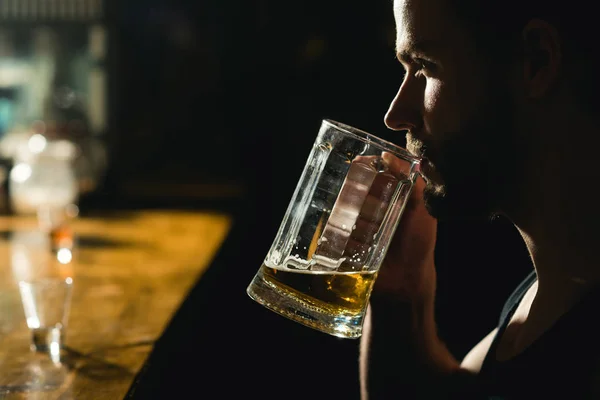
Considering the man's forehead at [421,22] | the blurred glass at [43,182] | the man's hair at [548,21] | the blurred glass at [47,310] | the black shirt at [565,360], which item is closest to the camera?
the black shirt at [565,360]

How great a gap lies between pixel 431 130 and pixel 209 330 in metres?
2.58

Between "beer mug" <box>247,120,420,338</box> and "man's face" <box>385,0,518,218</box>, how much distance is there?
0.06 metres

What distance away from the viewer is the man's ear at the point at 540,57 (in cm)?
105

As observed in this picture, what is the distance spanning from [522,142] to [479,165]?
0.07 metres

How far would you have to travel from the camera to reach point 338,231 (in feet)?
3.67

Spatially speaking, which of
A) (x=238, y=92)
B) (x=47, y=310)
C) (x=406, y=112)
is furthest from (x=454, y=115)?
(x=238, y=92)

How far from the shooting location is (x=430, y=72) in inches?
45.3

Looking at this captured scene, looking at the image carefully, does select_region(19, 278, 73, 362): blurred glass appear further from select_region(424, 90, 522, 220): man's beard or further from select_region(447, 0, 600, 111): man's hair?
select_region(447, 0, 600, 111): man's hair

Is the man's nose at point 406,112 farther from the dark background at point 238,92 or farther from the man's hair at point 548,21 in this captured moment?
the dark background at point 238,92

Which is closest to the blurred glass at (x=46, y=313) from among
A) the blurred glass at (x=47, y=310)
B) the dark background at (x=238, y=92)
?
the blurred glass at (x=47, y=310)

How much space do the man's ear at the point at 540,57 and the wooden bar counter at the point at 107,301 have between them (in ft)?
2.51

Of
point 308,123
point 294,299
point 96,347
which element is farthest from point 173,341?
point 308,123

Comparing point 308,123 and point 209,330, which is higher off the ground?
point 308,123

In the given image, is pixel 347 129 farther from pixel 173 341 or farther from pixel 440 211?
pixel 173 341
